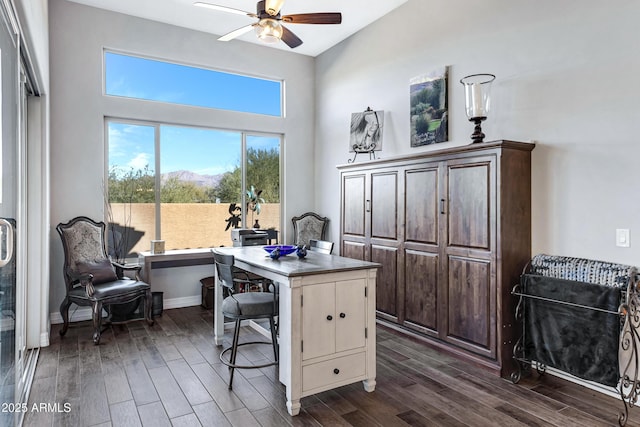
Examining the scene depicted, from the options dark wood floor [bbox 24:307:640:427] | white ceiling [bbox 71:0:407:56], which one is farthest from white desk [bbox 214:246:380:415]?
white ceiling [bbox 71:0:407:56]

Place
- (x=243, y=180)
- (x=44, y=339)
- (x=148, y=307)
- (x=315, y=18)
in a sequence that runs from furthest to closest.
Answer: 1. (x=243, y=180)
2. (x=148, y=307)
3. (x=44, y=339)
4. (x=315, y=18)

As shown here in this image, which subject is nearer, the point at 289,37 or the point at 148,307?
the point at 289,37

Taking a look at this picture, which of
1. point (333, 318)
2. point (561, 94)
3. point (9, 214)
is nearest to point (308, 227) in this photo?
point (333, 318)

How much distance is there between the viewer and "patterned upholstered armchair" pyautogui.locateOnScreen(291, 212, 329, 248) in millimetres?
5875

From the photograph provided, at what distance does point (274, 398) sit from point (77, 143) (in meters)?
3.69

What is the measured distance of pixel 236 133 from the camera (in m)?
5.79

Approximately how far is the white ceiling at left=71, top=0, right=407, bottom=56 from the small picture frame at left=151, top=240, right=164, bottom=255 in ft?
8.95

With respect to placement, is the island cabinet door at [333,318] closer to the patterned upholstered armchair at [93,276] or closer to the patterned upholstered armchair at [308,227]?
the patterned upholstered armchair at [93,276]

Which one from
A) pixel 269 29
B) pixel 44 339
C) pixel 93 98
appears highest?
pixel 269 29

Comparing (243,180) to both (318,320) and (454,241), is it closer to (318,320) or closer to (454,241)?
(454,241)

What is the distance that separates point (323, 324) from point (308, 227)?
3.25 metres

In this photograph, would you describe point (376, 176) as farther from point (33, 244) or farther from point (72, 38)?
point (72, 38)

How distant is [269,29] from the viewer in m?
3.26

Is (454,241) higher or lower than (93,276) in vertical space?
higher
